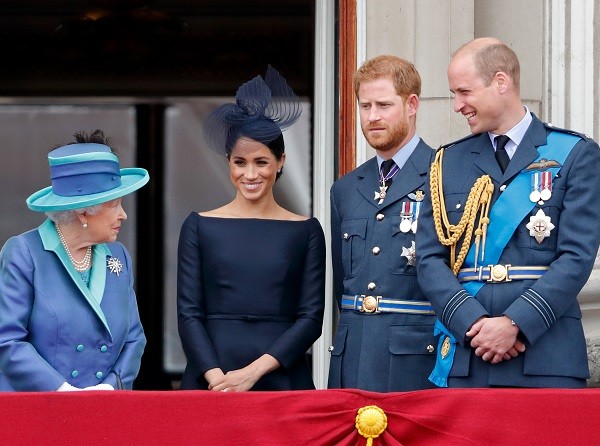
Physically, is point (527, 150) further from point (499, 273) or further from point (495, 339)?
point (495, 339)

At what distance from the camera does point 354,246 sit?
4.42 metres

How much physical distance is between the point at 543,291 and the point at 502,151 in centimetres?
47

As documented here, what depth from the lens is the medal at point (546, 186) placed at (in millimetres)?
3881

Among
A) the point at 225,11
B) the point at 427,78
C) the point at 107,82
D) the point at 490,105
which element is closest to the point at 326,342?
the point at 427,78

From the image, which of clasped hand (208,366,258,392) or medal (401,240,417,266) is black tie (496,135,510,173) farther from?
clasped hand (208,366,258,392)

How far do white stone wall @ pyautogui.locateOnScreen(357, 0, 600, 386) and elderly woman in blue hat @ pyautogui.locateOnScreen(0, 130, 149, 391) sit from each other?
1736mm

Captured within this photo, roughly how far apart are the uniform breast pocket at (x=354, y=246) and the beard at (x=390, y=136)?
0.23 metres

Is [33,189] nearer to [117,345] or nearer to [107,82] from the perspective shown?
[107,82]

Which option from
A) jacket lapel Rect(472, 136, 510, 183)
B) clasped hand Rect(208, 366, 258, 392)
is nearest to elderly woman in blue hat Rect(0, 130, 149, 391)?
clasped hand Rect(208, 366, 258, 392)

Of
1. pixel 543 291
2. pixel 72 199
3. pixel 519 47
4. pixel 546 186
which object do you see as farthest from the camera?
pixel 519 47

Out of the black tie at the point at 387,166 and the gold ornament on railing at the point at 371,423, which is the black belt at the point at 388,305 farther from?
the gold ornament on railing at the point at 371,423

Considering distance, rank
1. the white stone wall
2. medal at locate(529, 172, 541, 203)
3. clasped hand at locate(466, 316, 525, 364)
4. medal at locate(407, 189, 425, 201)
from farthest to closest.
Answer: the white stone wall, medal at locate(407, 189, 425, 201), medal at locate(529, 172, 541, 203), clasped hand at locate(466, 316, 525, 364)

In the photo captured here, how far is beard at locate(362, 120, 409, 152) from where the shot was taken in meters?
4.40

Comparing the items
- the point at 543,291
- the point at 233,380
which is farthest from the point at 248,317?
the point at 543,291
